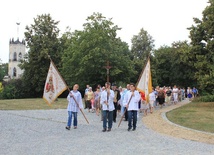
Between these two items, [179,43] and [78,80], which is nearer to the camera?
[78,80]

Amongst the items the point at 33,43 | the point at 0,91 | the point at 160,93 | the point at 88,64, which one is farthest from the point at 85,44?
the point at 160,93

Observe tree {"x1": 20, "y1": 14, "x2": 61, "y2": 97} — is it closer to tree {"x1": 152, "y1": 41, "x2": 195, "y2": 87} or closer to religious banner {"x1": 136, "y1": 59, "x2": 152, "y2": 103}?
tree {"x1": 152, "y1": 41, "x2": 195, "y2": 87}

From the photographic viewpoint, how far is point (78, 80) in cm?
5038

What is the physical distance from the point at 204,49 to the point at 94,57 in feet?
62.1

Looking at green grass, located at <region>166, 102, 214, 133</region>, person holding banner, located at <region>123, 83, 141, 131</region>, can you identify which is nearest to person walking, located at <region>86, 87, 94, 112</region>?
green grass, located at <region>166, 102, 214, 133</region>

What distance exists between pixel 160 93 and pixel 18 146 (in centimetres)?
1973

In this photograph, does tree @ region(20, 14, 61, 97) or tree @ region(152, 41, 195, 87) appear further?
tree @ region(152, 41, 195, 87)

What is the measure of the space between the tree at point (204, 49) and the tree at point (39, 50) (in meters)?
27.9

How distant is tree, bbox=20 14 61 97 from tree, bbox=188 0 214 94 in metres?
27.9

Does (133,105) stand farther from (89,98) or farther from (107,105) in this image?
(89,98)

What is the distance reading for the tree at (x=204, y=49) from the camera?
3060 cm

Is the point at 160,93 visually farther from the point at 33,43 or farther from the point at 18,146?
the point at 33,43

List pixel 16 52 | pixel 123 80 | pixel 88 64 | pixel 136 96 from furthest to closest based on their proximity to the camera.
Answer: pixel 16 52, pixel 123 80, pixel 88 64, pixel 136 96

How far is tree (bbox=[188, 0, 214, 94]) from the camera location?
100ft
